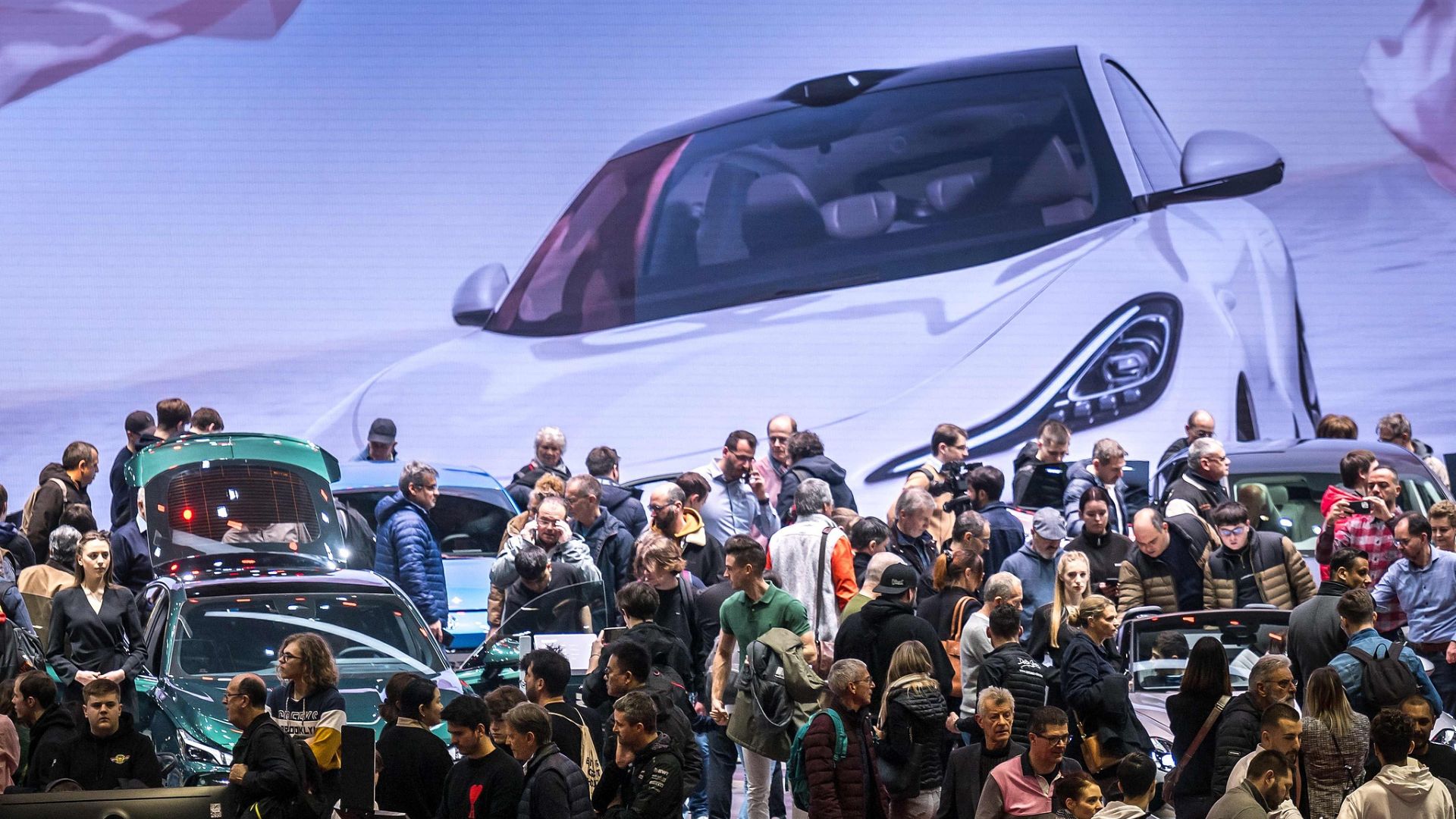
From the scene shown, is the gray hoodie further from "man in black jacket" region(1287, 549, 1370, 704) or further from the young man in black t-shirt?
the young man in black t-shirt

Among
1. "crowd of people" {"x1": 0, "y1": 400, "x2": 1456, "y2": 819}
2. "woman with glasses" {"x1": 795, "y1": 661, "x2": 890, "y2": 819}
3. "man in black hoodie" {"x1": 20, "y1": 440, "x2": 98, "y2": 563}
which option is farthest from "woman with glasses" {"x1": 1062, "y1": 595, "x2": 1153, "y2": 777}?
"man in black hoodie" {"x1": 20, "y1": 440, "x2": 98, "y2": 563}

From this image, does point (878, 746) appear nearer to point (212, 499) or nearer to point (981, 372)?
point (212, 499)

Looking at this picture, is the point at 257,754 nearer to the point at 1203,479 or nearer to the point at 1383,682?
the point at 1383,682

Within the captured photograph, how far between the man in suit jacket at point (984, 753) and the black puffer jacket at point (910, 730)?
0.75ft

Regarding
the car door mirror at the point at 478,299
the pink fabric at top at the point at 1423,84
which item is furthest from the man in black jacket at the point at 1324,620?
the car door mirror at the point at 478,299

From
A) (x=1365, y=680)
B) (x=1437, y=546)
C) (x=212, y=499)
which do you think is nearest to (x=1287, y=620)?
Answer: (x=1437, y=546)

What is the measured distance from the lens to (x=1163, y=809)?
6586mm

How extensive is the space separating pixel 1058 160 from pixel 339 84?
5141 mm

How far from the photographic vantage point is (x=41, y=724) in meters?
7.02

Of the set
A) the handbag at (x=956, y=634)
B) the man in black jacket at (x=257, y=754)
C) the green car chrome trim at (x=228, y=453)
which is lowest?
the handbag at (x=956, y=634)

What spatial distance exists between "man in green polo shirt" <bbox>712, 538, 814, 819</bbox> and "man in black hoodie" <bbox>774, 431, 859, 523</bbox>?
8.57 feet

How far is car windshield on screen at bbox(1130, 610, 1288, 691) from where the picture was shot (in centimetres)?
840

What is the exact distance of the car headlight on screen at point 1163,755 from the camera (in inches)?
294

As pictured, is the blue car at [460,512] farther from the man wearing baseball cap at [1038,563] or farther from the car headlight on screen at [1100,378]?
the man wearing baseball cap at [1038,563]
